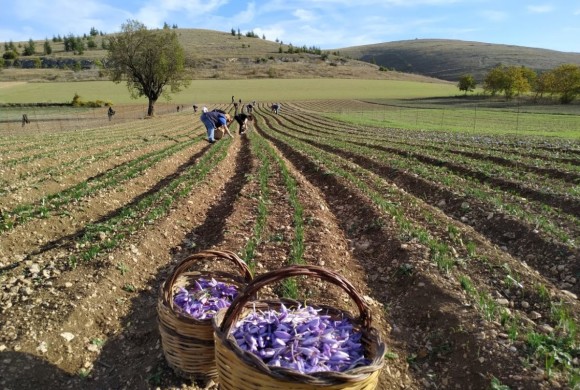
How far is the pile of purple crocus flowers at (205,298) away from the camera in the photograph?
4.25 m

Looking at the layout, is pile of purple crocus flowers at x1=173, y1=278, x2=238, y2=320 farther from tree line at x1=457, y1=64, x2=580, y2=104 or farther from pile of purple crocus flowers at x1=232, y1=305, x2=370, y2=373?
tree line at x1=457, y1=64, x2=580, y2=104

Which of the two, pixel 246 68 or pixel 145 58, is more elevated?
pixel 246 68

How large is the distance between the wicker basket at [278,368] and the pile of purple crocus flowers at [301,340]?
153 mm

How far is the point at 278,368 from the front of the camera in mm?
2943

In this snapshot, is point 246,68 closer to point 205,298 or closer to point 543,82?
point 543,82

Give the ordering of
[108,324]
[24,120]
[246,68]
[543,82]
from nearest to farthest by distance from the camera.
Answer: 1. [108,324]
2. [24,120]
3. [543,82]
4. [246,68]

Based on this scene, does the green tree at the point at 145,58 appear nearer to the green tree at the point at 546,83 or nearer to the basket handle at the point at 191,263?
the basket handle at the point at 191,263

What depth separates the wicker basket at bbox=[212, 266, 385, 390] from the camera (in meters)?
2.88

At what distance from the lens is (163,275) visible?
6.59 meters

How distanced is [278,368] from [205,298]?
5.64ft

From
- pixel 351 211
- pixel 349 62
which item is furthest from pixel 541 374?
pixel 349 62

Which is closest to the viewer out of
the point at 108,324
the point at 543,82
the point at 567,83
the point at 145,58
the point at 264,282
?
the point at 264,282

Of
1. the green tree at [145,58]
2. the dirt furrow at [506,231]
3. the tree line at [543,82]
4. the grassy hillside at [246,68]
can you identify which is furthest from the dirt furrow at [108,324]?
the grassy hillside at [246,68]

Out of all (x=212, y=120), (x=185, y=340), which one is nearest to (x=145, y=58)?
(x=212, y=120)
